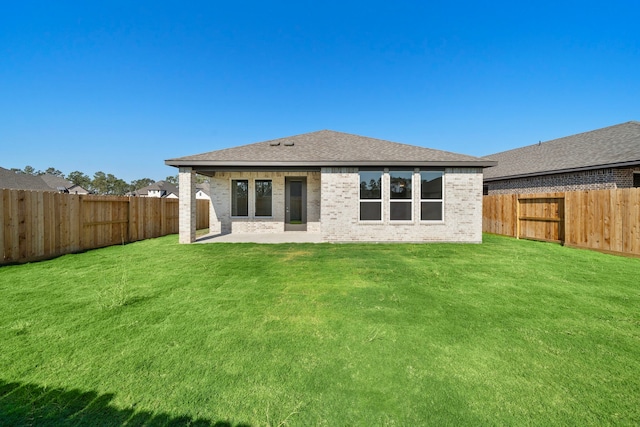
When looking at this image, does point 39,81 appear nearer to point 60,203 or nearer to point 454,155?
point 60,203

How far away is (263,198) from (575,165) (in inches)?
614

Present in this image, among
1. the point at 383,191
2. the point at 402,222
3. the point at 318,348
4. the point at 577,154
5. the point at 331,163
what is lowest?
the point at 318,348

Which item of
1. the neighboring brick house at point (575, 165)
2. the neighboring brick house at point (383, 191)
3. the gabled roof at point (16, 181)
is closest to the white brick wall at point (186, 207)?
the neighboring brick house at point (383, 191)

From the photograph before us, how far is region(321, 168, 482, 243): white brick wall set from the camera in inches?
397

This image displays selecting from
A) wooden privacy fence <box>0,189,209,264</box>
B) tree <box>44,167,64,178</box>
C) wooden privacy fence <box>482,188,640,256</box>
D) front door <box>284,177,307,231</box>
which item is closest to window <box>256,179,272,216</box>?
front door <box>284,177,307,231</box>

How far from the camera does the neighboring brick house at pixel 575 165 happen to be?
36.7 feet

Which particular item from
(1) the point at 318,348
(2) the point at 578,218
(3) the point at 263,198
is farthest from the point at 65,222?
(2) the point at 578,218

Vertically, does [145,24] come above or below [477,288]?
above

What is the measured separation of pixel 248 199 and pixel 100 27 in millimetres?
10241

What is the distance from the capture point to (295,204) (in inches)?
505

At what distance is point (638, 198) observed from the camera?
7.46 meters

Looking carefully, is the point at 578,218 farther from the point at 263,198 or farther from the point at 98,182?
the point at 98,182

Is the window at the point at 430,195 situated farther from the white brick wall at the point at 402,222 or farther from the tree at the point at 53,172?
the tree at the point at 53,172

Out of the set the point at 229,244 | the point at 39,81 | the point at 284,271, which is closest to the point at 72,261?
the point at 229,244
